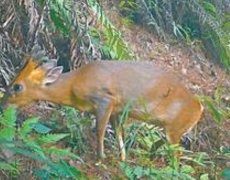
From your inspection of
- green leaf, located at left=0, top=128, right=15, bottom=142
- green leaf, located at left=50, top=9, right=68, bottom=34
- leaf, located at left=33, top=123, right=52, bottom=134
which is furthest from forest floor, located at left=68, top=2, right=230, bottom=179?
green leaf, located at left=0, top=128, right=15, bottom=142

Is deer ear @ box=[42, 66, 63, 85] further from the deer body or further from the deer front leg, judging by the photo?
the deer front leg

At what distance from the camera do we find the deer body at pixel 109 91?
6.62 meters

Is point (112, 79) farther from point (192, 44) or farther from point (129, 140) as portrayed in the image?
point (192, 44)

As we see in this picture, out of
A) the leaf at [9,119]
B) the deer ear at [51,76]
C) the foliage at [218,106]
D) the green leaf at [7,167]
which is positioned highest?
the leaf at [9,119]

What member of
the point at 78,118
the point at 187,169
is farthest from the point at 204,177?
the point at 78,118

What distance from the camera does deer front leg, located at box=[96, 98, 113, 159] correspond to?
6.56m

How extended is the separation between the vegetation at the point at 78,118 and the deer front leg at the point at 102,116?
0.15 m

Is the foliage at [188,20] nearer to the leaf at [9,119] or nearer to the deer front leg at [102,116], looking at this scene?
the deer front leg at [102,116]

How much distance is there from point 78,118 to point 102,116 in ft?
1.98

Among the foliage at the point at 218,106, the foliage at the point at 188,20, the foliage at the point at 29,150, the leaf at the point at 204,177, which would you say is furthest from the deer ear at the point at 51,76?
the foliage at the point at 188,20

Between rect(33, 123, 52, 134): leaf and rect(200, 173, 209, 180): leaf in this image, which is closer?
rect(33, 123, 52, 134): leaf

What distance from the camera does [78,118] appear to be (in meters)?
7.14

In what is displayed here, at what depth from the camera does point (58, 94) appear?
22.0 feet

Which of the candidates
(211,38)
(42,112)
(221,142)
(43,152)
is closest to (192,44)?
(211,38)
